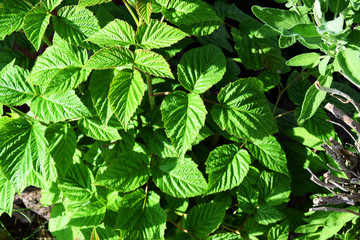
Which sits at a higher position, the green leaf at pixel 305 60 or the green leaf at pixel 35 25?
the green leaf at pixel 35 25

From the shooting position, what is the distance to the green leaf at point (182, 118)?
1150mm

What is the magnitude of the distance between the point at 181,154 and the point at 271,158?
1.34ft

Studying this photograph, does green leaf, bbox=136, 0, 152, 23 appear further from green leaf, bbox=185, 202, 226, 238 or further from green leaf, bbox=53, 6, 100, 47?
green leaf, bbox=185, 202, 226, 238

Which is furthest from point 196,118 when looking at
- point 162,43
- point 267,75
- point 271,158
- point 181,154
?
point 267,75

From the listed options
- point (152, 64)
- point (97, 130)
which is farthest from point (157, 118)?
point (152, 64)

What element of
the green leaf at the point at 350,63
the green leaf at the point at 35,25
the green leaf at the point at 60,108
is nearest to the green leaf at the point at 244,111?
the green leaf at the point at 350,63

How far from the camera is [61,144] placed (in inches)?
50.9

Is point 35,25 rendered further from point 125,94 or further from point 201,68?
point 201,68

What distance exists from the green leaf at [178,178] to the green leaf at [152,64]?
36 centimetres

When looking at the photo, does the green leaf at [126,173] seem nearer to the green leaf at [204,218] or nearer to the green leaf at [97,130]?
the green leaf at [97,130]

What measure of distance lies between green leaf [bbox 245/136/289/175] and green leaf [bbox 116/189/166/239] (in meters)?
0.40

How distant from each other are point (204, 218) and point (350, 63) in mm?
747

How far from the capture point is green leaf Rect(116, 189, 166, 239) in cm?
129

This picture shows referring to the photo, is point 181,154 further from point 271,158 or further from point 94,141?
point 94,141
